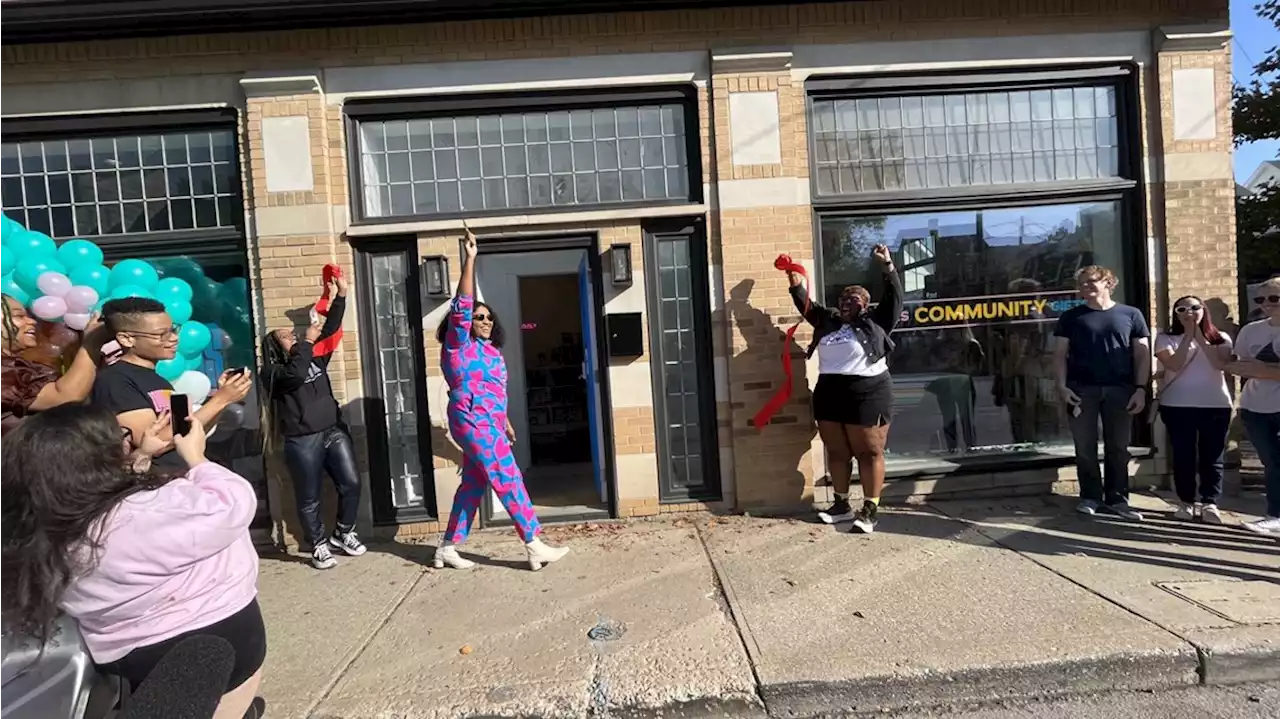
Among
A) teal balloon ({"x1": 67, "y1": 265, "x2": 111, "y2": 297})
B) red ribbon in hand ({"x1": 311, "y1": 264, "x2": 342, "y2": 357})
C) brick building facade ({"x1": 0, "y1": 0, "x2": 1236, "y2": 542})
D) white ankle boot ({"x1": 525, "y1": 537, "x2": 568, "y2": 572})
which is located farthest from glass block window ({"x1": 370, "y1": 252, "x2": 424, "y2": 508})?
teal balloon ({"x1": 67, "y1": 265, "x2": 111, "y2": 297})

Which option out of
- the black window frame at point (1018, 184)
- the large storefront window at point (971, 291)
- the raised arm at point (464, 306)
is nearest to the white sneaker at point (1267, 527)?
the black window frame at point (1018, 184)

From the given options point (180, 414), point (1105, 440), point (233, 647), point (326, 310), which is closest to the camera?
point (233, 647)

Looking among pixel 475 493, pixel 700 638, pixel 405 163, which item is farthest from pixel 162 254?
pixel 700 638

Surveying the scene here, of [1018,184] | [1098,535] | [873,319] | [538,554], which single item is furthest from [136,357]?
[1018,184]

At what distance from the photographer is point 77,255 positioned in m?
4.56

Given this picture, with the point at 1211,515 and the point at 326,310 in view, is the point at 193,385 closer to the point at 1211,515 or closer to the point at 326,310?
the point at 326,310

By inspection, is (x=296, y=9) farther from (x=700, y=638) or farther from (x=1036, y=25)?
(x=1036, y=25)

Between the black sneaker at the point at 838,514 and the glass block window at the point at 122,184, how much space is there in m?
4.86

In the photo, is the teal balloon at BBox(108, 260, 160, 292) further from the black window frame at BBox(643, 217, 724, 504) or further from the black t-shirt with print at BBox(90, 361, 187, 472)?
the black window frame at BBox(643, 217, 724, 504)

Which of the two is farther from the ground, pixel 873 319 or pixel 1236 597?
pixel 873 319

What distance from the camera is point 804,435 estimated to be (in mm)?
5758

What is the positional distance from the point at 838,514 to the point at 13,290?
5.32m

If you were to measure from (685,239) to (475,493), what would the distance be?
7.97 ft

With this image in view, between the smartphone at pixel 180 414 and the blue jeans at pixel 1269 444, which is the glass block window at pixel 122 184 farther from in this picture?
the blue jeans at pixel 1269 444
